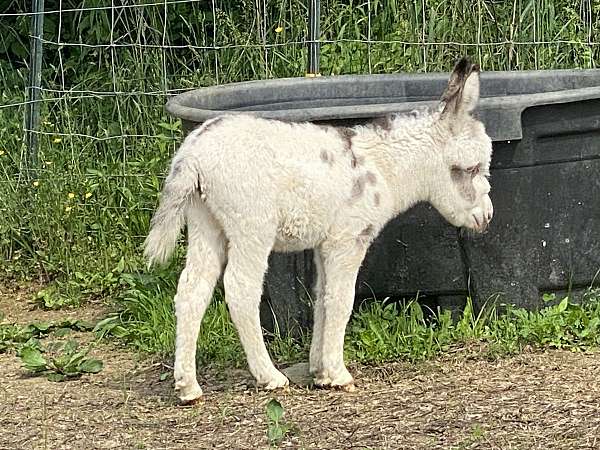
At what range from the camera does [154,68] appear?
847 centimetres

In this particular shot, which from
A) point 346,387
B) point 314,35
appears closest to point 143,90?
point 314,35

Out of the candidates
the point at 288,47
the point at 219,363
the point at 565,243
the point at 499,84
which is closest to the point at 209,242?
the point at 219,363

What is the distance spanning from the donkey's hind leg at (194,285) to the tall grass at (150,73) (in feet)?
6.66

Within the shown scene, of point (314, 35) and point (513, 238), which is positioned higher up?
point (314, 35)

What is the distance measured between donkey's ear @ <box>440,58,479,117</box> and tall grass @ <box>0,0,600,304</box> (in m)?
2.33

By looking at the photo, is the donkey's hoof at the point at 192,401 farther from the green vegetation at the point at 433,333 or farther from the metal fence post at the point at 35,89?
the metal fence post at the point at 35,89

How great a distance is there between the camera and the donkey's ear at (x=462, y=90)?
17.2 ft

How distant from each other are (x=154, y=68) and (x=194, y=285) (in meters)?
3.58

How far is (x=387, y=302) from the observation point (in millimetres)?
5949

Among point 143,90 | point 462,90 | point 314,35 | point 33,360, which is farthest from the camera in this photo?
point 143,90

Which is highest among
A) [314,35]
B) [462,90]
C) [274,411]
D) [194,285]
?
[314,35]

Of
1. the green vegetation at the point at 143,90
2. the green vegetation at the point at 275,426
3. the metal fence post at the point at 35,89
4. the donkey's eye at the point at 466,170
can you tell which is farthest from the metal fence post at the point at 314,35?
the green vegetation at the point at 275,426

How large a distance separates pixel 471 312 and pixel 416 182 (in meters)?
0.77

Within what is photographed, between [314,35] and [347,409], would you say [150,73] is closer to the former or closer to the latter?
[314,35]
